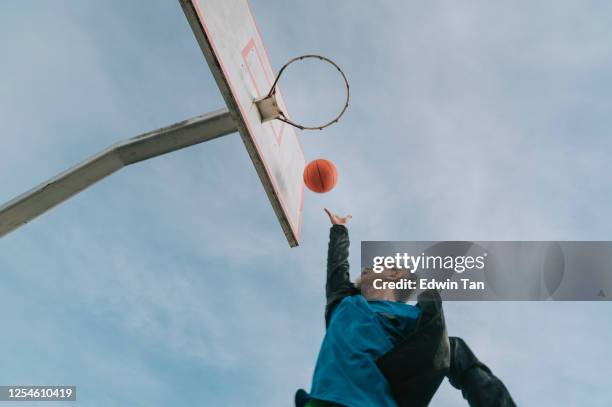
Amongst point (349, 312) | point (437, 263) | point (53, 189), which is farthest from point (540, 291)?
point (53, 189)

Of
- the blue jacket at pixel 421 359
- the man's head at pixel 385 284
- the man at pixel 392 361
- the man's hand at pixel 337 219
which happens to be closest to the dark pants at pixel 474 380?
the man at pixel 392 361

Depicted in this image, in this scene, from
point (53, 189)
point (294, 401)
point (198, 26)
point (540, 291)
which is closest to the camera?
point (294, 401)

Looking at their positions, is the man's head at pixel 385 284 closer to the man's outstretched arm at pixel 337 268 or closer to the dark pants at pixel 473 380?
the man's outstretched arm at pixel 337 268

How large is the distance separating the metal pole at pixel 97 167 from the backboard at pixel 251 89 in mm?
379

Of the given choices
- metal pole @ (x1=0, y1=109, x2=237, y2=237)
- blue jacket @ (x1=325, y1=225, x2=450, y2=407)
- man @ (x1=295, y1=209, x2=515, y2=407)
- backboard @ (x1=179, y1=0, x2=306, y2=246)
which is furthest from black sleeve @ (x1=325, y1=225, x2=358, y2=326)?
metal pole @ (x1=0, y1=109, x2=237, y2=237)

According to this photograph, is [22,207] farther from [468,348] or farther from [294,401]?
[468,348]

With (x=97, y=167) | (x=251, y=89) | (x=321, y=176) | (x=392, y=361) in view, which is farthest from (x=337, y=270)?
(x=97, y=167)

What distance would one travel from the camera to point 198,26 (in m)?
3.90

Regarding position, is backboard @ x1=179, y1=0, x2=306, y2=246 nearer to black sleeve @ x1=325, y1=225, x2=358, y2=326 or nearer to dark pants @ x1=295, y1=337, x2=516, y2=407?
black sleeve @ x1=325, y1=225, x2=358, y2=326

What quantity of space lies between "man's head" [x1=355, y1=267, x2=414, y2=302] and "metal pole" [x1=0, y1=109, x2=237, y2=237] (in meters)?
1.89

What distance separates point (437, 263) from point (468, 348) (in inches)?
76.5

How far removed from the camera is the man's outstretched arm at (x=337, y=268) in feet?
11.8

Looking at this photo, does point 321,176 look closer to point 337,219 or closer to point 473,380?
point 337,219

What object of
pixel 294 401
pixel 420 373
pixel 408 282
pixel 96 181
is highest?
pixel 96 181
